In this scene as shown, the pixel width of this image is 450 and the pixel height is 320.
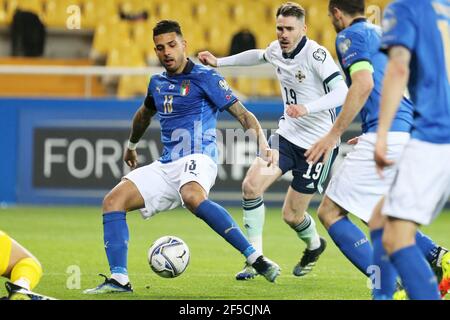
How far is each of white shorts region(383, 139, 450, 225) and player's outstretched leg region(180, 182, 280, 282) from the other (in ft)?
7.97

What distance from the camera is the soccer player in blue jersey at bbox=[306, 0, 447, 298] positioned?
6.11 m

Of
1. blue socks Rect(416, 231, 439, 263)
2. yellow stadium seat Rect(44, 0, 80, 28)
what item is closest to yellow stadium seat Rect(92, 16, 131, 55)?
yellow stadium seat Rect(44, 0, 80, 28)

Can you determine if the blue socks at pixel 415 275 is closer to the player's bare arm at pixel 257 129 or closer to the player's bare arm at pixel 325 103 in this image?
the player's bare arm at pixel 325 103

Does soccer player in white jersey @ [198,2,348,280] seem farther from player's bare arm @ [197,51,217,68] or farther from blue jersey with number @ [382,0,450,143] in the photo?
blue jersey with number @ [382,0,450,143]

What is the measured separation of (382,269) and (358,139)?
4.67 ft

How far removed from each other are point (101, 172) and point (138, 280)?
6429 millimetres

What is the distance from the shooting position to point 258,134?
290 inches

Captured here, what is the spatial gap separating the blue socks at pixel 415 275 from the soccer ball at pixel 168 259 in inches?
107

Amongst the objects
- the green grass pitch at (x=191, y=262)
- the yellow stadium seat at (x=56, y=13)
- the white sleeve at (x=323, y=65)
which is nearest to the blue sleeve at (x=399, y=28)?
the green grass pitch at (x=191, y=262)

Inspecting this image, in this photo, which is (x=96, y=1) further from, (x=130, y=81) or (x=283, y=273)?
(x=283, y=273)

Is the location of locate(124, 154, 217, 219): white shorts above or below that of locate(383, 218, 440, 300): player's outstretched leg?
below

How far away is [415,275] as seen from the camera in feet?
16.3

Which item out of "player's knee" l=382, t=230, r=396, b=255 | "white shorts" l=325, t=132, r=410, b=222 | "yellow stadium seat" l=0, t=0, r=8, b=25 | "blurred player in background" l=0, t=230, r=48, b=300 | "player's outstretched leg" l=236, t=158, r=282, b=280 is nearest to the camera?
"player's knee" l=382, t=230, r=396, b=255
